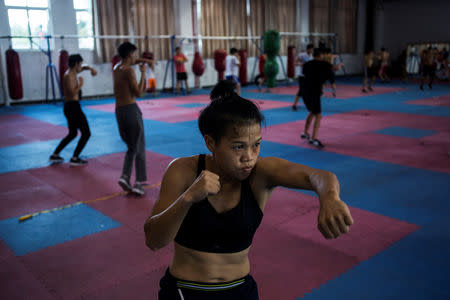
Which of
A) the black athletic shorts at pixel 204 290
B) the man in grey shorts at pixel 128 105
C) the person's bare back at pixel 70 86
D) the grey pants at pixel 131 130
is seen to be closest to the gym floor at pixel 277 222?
the grey pants at pixel 131 130

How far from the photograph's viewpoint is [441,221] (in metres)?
4.00

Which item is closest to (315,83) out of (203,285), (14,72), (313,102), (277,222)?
(313,102)

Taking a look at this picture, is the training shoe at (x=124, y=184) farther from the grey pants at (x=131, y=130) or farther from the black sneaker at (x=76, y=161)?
the black sneaker at (x=76, y=161)

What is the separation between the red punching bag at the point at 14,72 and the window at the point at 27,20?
122cm

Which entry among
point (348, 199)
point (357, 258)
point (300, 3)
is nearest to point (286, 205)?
point (348, 199)

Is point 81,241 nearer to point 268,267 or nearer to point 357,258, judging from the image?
point 268,267

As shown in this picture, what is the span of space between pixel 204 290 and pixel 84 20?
15.7 meters

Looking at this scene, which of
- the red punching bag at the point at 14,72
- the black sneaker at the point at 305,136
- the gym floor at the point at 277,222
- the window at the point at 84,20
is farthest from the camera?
the window at the point at 84,20

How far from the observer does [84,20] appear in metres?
15.4

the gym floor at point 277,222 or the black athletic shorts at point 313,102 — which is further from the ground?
the black athletic shorts at point 313,102

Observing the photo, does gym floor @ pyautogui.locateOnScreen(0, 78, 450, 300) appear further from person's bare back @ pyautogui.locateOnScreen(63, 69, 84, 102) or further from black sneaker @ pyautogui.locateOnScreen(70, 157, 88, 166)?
person's bare back @ pyautogui.locateOnScreen(63, 69, 84, 102)

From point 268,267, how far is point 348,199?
6.02ft

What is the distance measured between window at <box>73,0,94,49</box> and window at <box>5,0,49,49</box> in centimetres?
116

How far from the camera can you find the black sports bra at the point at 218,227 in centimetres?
158
